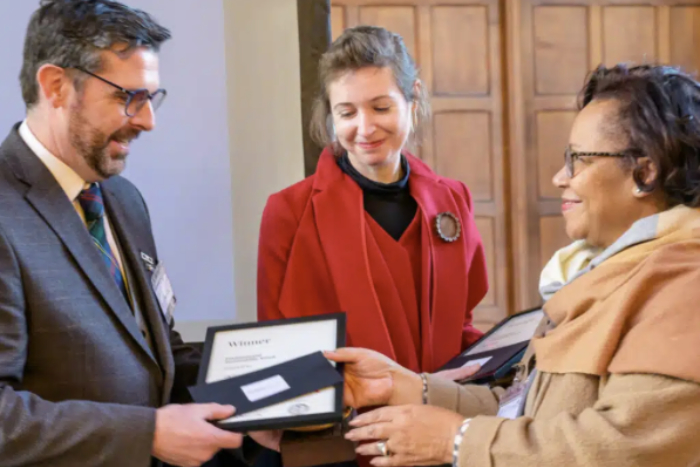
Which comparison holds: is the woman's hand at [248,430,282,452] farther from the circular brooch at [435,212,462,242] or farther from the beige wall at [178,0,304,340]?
the beige wall at [178,0,304,340]

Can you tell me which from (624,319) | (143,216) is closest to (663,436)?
(624,319)

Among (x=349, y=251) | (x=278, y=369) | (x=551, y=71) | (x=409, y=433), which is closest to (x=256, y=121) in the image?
(x=349, y=251)

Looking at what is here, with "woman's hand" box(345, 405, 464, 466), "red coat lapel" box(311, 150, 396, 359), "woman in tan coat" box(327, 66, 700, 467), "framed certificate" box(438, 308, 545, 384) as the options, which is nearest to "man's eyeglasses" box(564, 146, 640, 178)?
"woman in tan coat" box(327, 66, 700, 467)

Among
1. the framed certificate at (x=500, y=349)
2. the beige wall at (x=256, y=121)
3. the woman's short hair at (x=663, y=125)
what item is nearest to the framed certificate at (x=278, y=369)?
the framed certificate at (x=500, y=349)

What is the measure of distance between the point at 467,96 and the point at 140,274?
3041mm

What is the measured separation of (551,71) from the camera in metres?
4.51

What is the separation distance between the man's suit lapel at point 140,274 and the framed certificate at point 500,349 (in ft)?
2.43

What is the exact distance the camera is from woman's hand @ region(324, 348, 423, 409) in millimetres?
1799

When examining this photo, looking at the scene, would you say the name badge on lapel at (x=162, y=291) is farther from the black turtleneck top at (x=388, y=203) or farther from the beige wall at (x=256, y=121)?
the beige wall at (x=256, y=121)

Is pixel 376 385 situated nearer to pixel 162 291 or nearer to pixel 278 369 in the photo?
pixel 278 369

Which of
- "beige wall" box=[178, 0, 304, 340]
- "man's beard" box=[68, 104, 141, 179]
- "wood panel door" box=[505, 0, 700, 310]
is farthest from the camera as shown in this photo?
"wood panel door" box=[505, 0, 700, 310]

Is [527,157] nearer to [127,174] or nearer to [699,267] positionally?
[127,174]

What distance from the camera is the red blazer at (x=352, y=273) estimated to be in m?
2.04

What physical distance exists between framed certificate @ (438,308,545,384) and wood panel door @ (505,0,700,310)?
2573mm
